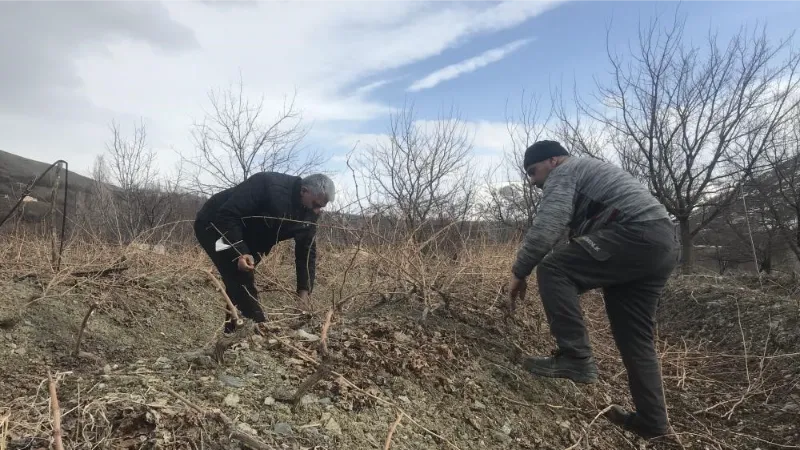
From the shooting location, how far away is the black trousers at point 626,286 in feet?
7.94

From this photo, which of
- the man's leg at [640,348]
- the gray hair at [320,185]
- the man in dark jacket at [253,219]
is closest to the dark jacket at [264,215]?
the man in dark jacket at [253,219]

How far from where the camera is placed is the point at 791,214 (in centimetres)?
1711

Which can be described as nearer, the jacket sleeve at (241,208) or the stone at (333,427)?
the stone at (333,427)

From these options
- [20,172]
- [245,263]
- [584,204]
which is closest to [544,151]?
[584,204]

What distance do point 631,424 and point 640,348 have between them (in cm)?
37

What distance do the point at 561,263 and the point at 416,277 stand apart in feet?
4.03

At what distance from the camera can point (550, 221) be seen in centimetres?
249

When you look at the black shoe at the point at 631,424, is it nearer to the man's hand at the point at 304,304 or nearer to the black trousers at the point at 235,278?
the man's hand at the point at 304,304

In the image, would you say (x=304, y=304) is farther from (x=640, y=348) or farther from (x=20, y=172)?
(x=20, y=172)

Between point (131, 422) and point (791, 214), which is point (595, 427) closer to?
point (131, 422)

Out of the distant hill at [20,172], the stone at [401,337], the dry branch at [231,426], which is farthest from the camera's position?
the distant hill at [20,172]

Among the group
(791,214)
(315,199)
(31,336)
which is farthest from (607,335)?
(791,214)

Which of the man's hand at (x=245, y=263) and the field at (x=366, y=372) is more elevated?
the man's hand at (x=245, y=263)

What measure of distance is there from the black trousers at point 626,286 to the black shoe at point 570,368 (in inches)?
1.6
